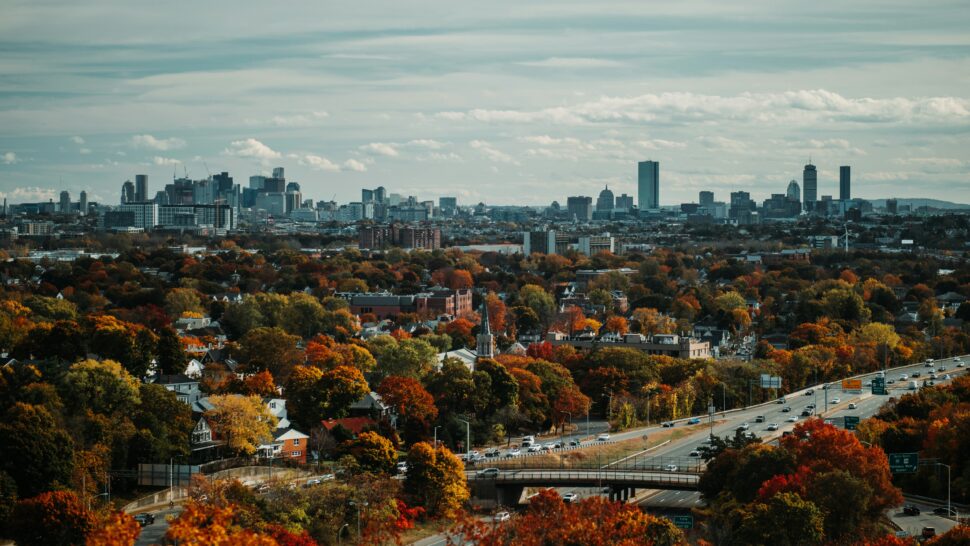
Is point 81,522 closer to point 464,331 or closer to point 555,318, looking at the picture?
point 464,331

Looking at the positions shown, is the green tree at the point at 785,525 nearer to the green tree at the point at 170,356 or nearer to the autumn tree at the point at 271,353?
the autumn tree at the point at 271,353

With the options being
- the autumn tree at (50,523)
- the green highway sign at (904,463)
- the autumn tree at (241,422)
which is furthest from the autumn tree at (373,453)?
the green highway sign at (904,463)

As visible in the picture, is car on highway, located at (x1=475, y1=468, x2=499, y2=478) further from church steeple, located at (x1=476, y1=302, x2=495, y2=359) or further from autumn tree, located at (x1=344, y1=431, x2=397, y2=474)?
church steeple, located at (x1=476, y1=302, x2=495, y2=359)

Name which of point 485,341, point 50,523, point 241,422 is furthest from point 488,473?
point 485,341

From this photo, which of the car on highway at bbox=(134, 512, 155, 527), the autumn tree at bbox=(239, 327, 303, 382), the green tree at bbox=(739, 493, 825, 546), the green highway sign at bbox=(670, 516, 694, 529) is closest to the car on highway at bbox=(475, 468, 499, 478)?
the green highway sign at bbox=(670, 516, 694, 529)

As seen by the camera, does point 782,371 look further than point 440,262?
No

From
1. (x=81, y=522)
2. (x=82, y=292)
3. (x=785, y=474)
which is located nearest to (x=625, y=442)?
(x=785, y=474)
